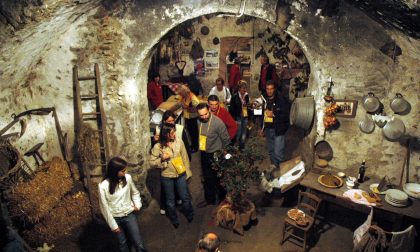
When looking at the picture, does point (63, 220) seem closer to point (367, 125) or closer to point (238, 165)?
point (238, 165)

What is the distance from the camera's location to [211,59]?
38.3 ft

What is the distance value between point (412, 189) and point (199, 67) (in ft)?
27.7

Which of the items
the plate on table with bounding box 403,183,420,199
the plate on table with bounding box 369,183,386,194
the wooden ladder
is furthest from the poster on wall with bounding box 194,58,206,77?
the plate on table with bounding box 403,183,420,199

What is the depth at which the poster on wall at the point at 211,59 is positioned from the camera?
38.0 ft

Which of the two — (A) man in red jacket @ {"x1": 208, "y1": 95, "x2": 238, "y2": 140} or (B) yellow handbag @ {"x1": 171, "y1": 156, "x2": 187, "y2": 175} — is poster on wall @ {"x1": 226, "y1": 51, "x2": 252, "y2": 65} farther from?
(B) yellow handbag @ {"x1": 171, "y1": 156, "x2": 187, "y2": 175}

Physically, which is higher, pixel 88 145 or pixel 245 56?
pixel 245 56

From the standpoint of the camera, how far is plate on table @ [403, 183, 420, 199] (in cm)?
482

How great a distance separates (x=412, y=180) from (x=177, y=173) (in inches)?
166

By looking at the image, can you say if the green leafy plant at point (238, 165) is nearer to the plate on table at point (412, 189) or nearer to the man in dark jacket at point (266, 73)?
the plate on table at point (412, 189)

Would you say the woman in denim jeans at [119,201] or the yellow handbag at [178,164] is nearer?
the woman in denim jeans at [119,201]

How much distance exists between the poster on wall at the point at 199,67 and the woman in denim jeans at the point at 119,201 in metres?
8.05

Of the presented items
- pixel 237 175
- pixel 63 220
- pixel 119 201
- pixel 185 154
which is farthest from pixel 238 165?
pixel 63 220

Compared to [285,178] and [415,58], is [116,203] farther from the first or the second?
[415,58]

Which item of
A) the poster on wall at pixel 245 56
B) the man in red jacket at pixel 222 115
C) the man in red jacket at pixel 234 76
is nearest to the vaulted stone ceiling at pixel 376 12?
the man in red jacket at pixel 222 115
